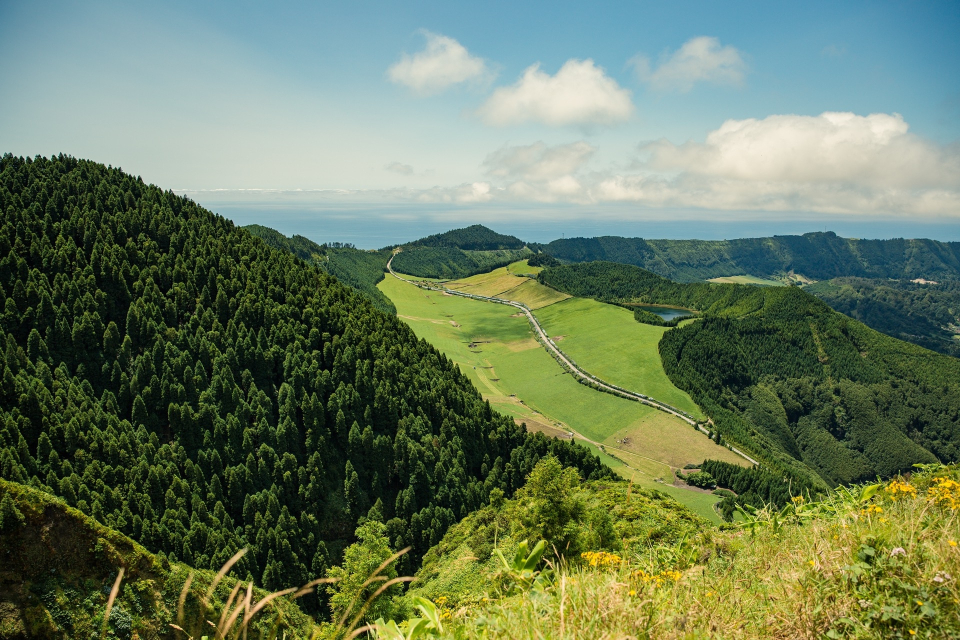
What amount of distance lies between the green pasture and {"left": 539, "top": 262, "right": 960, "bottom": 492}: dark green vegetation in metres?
4.82

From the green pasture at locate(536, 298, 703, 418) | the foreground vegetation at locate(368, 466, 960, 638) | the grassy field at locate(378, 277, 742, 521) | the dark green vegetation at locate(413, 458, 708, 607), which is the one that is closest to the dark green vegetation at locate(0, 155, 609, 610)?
the dark green vegetation at locate(413, 458, 708, 607)

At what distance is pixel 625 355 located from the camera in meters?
166

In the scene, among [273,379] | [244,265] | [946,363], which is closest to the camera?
[273,379]

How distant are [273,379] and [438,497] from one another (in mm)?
34264

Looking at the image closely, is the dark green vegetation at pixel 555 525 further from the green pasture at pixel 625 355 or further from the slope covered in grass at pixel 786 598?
the green pasture at pixel 625 355

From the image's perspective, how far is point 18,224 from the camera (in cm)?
8475

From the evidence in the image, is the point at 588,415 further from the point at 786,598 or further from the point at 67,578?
the point at 786,598

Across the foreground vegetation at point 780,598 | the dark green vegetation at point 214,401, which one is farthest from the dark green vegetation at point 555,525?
the foreground vegetation at point 780,598

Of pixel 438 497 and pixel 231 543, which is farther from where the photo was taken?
pixel 438 497

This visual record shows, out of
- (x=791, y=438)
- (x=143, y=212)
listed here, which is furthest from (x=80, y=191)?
(x=791, y=438)

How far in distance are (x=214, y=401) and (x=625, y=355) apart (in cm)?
12827

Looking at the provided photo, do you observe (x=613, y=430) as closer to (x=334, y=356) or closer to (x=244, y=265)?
(x=334, y=356)

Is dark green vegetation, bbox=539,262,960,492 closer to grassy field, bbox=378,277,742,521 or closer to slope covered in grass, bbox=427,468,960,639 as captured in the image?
grassy field, bbox=378,277,742,521

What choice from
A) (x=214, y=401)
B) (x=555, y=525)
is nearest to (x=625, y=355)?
(x=214, y=401)
